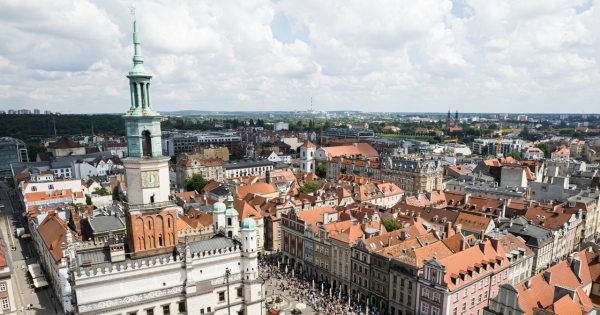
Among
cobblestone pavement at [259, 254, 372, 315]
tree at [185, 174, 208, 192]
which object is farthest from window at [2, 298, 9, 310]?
tree at [185, 174, 208, 192]

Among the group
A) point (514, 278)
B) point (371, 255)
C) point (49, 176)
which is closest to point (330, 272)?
point (371, 255)

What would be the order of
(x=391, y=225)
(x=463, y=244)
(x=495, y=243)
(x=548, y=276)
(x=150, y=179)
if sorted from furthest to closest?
(x=391, y=225) < (x=495, y=243) < (x=463, y=244) < (x=548, y=276) < (x=150, y=179)

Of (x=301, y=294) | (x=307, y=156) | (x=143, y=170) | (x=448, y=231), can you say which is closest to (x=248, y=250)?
(x=143, y=170)

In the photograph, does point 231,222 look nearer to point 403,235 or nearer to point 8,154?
point 403,235

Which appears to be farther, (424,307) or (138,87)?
(424,307)

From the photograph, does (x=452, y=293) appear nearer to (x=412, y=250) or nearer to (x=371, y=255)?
(x=412, y=250)

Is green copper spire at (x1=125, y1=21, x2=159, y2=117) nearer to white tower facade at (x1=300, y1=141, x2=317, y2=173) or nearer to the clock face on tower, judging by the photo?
the clock face on tower
